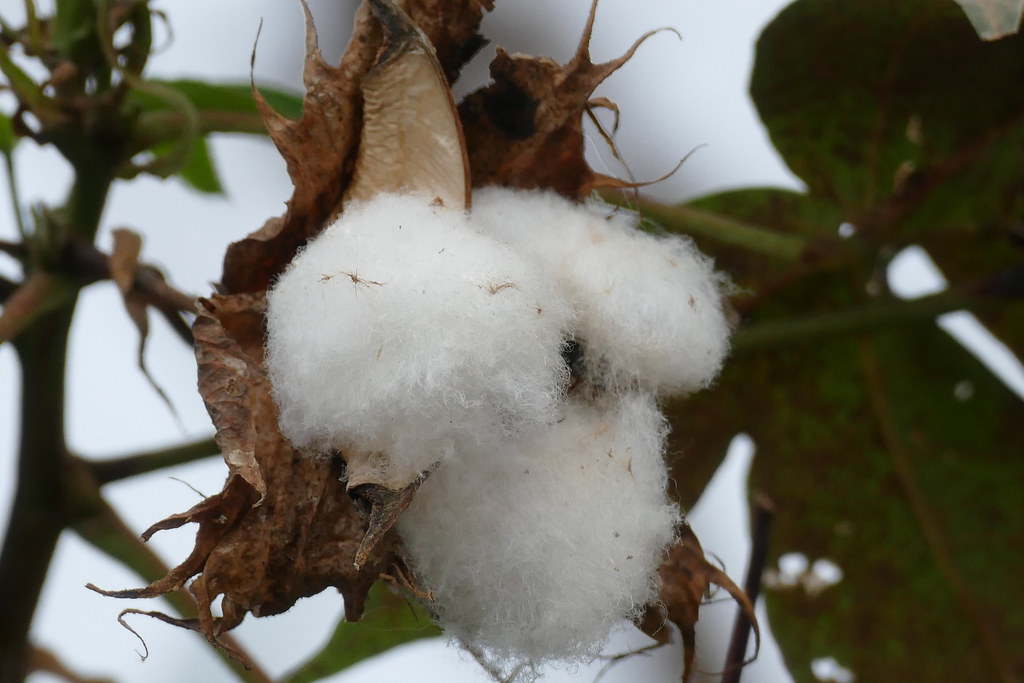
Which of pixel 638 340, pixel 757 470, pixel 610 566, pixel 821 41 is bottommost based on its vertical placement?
pixel 757 470

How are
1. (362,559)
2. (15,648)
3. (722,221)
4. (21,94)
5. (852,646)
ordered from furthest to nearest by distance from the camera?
1. (852,646)
2. (722,221)
3. (15,648)
4. (21,94)
5. (362,559)

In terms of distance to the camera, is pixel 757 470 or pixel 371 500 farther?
pixel 757 470

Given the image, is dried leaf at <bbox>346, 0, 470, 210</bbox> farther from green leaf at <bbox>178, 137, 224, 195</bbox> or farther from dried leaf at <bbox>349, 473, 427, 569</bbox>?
green leaf at <bbox>178, 137, 224, 195</bbox>

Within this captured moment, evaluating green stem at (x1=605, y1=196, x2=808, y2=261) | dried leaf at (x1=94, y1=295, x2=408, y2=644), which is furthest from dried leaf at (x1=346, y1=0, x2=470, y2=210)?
green stem at (x1=605, y1=196, x2=808, y2=261)

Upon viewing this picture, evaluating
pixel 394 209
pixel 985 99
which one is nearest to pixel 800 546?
pixel 985 99

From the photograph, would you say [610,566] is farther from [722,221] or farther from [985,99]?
[985,99]

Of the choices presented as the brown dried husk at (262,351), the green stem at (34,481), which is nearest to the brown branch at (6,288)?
the green stem at (34,481)
